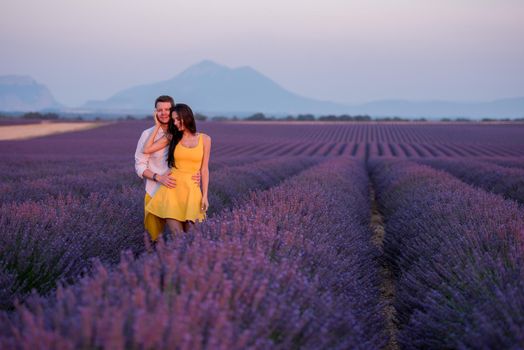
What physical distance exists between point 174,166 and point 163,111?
408 mm

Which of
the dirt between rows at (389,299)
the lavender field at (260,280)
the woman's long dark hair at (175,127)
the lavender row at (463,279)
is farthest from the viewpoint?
the woman's long dark hair at (175,127)

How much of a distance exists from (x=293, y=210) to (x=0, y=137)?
33.3 m

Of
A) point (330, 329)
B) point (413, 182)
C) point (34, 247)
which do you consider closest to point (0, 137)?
point (413, 182)

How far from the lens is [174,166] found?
164 inches

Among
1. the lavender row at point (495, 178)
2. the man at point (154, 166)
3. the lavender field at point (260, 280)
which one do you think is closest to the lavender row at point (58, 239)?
the lavender field at point (260, 280)

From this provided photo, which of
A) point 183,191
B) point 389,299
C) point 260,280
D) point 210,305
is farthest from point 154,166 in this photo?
point 210,305

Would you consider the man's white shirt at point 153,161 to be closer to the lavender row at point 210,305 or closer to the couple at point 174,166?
the couple at point 174,166

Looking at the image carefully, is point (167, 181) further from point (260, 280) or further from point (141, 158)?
point (260, 280)

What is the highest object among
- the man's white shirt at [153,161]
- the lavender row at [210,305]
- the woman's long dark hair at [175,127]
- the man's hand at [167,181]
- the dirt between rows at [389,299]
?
the woman's long dark hair at [175,127]

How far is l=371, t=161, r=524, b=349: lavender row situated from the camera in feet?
7.33

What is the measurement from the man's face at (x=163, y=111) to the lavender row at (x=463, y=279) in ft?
6.60

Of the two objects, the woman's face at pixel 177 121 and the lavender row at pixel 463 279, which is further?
the woman's face at pixel 177 121

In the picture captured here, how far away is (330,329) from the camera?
218cm

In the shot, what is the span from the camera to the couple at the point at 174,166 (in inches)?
161
